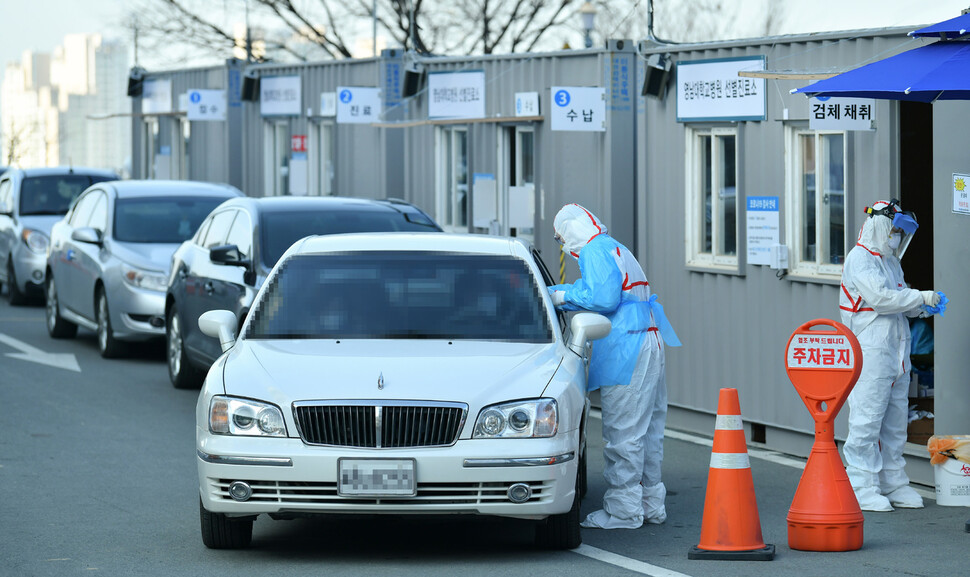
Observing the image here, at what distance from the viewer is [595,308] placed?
27.6 feet

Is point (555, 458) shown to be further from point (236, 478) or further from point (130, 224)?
point (130, 224)

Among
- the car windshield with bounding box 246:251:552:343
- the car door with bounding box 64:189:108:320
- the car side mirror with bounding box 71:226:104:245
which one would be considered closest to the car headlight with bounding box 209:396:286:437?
the car windshield with bounding box 246:251:552:343

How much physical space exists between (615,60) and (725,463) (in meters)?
6.36

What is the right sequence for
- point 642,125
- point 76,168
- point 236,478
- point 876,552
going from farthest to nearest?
1. point 76,168
2. point 642,125
3. point 876,552
4. point 236,478

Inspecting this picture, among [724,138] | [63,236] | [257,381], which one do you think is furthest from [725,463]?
[63,236]

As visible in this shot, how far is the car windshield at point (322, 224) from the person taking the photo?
41.4ft

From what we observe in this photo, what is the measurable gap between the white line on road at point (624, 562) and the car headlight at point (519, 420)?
0.71m

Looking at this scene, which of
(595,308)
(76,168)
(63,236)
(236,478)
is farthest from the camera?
(76,168)

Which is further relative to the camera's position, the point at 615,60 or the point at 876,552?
the point at 615,60

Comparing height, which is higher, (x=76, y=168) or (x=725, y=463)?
(x=76, y=168)

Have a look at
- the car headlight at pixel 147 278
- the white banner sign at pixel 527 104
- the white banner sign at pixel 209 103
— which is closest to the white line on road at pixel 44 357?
the car headlight at pixel 147 278

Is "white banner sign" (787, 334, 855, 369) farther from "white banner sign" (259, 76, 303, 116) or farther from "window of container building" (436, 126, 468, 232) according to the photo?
"white banner sign" (259, 76, 303, 116)

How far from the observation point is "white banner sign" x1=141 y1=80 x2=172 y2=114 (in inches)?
1111

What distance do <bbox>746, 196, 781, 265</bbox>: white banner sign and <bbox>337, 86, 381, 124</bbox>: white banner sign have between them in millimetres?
7844
